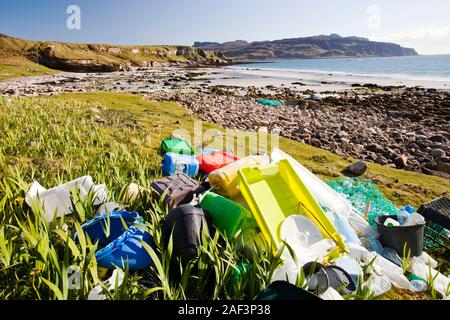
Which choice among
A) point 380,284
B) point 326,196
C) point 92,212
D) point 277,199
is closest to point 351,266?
point 380,284

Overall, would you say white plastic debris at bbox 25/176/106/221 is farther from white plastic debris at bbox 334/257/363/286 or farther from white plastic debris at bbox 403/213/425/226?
white plastic debris at bbox 403/213/425/226

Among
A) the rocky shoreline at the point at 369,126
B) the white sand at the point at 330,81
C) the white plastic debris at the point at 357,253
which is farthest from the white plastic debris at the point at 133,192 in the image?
the white sand at the point at 330,81

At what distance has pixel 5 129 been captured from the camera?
594 centimetres

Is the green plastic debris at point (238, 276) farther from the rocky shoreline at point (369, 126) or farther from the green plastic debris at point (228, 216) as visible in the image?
the rocky shoreline at point (369, 126)

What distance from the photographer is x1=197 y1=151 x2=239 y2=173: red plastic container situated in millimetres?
4871

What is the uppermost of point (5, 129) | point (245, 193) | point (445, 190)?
point (5, 129)

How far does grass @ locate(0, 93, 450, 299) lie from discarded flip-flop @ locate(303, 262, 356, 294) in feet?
0.79

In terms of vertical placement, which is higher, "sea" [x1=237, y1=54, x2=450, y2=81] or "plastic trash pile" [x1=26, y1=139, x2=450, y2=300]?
"sea" [x1=237, y1=54, x2=450, y2=81]

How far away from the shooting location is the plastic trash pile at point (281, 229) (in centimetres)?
241

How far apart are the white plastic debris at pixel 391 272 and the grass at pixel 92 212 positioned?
0.85 metres

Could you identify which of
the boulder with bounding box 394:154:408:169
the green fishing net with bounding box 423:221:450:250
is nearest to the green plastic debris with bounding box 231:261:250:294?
the green fishing net with bounding box 423:221:450:250

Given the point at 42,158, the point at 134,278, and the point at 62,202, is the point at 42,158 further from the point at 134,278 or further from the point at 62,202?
the point at 134,278
